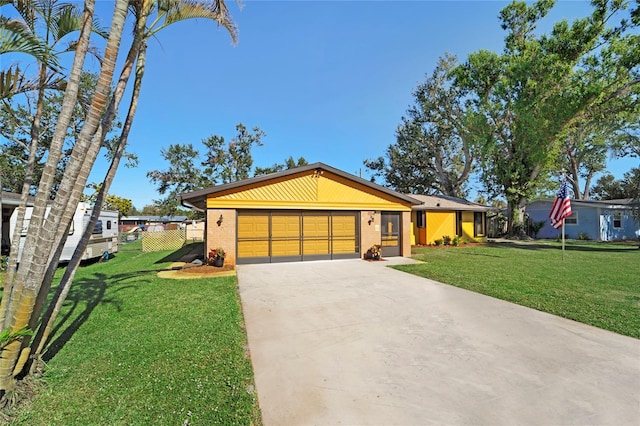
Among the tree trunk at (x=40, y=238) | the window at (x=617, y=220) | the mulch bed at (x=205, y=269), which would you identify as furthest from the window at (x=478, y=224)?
the tree trunk at (x=40, y=238)

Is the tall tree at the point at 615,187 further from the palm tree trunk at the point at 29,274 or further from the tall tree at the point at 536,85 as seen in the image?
the palm tree trunk at the point at 29,274

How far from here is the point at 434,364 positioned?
11.1ft

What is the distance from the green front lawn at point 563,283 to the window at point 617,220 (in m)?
14.3

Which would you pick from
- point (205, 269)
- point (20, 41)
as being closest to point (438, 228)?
point (205, 269)

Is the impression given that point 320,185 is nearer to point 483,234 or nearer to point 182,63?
point 182,63

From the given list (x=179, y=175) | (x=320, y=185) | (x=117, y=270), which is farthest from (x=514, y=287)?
(x=179, y=175)

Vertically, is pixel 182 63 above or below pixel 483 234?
above

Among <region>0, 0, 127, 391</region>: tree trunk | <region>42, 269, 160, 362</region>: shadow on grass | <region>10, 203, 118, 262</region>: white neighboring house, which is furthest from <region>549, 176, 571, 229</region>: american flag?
<region>10, 203, 118, 262</region>: white neighboring house

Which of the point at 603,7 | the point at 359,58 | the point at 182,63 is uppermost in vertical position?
the point at 603,7

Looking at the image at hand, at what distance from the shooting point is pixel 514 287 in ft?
23.0

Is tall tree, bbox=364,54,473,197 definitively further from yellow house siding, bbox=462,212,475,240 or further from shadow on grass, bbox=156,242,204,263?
shadow on grass, bbox=156,242,204,263

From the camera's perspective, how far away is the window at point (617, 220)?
22047mm

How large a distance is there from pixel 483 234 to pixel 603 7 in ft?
47.6

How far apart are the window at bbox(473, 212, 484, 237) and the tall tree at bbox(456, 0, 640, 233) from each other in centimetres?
326
